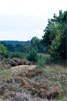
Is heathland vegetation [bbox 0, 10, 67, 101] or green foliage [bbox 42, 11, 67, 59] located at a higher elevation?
green foliage [bbox 42, 11, 67, 59]

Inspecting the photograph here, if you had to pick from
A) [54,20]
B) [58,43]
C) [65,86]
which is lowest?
[65,86]

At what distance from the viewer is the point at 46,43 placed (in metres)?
29.9

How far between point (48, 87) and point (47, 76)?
2.11m

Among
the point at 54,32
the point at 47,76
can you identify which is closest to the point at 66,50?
the point at 54,32

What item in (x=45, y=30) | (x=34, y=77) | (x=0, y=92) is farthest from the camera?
(x=45, y=30)

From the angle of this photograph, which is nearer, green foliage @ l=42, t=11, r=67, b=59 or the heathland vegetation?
the heathland vegetation

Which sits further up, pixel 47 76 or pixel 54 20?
pixel 54 20

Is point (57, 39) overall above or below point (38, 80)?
above

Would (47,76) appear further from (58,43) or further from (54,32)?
(54,32)

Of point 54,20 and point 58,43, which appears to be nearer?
point 58,43

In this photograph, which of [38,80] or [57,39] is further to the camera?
[57,39]

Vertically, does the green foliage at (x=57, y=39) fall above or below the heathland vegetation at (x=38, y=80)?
above

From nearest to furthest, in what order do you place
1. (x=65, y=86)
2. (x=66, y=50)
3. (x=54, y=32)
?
1. (x=65, y=86)
2. (x=66, y=50)
3. (x=54, y=32)

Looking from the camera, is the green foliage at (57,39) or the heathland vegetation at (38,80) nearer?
the heathland vegetation at (38,80)
